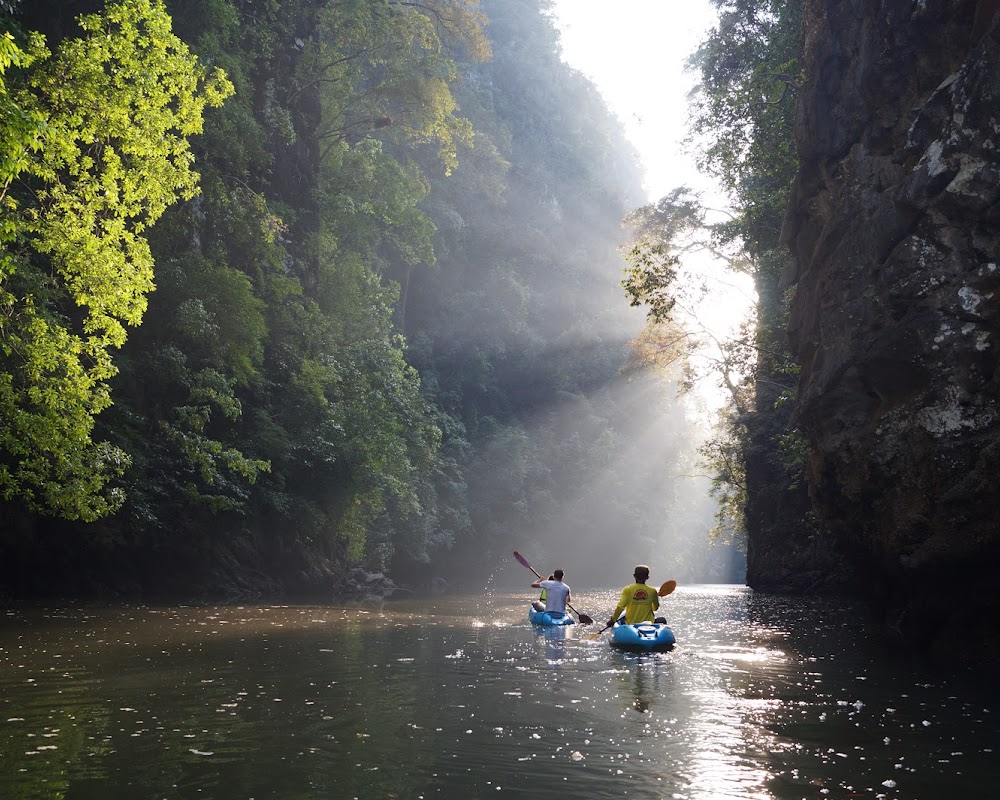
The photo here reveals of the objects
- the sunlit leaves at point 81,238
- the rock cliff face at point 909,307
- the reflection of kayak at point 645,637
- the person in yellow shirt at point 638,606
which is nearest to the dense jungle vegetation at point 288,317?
the sunlit leaves at point 81,238

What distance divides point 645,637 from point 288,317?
1990 centimetres

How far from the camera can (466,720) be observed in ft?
25.9

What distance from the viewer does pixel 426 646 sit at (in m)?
14.1

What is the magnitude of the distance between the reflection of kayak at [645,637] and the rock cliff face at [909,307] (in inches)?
141

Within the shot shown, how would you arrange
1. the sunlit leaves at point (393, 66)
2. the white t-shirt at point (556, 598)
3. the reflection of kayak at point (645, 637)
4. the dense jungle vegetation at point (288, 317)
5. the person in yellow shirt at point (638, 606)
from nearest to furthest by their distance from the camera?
the reflection of kayak at point (645, 637) < the person in yellow shirt at point (638, 606) < the dense jungle vegetation at point (288, 317) < the white t-shirt at point (556, 598) < the sunlit leaves at point (393, 66)

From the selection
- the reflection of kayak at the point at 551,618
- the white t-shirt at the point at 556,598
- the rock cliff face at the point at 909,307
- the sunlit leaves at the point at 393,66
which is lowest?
the reflection of kayak at the point at 551,618

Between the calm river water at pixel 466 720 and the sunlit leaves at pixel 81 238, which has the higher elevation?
the sunlit leaves at pixel 81 238

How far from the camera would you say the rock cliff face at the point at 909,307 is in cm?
1195

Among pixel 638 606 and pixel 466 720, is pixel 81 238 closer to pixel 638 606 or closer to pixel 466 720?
pixel 638 606

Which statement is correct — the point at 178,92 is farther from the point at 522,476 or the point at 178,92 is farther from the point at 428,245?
the point at 522,476

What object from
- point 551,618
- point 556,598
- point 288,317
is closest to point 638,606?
point 551,618

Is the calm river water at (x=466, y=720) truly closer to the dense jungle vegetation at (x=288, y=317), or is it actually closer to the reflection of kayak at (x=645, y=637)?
the reflection of kayak at (x=645, y=637)

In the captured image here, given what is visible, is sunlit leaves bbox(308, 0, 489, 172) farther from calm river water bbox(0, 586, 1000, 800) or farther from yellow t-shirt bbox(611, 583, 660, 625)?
calm river water bbox(0, 586, 1000, 800)

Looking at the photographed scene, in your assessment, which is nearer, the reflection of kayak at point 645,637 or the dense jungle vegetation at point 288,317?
the reflection of kayak at point 645,637
